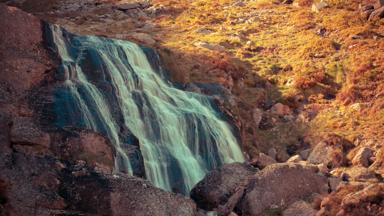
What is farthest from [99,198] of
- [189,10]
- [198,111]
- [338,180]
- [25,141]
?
[189,10]

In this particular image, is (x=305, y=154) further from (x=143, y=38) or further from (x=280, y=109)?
(x=143, y=38)

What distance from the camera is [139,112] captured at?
3672cm

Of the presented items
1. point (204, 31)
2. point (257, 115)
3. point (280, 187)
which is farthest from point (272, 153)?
point (204, 31)

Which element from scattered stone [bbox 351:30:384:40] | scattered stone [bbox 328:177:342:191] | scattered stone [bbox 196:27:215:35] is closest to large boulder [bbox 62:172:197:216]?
scattered stone [bbox 328:177:342:191]

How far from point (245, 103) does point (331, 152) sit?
360 inches

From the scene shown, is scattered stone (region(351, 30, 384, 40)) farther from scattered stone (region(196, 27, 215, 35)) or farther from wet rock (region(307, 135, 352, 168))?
wet rock (region(307, 135, 352, 168))

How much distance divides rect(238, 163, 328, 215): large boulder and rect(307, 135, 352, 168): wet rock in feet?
29.5

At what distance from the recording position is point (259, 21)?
207 feet

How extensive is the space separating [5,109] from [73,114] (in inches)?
130

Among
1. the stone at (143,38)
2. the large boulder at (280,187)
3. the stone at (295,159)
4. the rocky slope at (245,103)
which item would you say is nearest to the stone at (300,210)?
the rocky slope at (245,103)

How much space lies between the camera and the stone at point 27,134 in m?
25.4

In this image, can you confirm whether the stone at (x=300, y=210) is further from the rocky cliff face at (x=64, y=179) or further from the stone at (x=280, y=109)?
the stone at (x=280, y=109)

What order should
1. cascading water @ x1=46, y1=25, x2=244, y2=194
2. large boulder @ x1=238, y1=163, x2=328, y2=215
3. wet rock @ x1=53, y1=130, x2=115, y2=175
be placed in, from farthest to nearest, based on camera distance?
1. cascading water @ x1=46, y1=25, x2=244, y2=194
2. large boulder @ x1=238, y1=163, x2=328, y2=215
3. wet rock @ x1=53, y1=130, x2=115, y2=175

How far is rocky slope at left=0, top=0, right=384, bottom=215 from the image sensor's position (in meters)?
23.9
